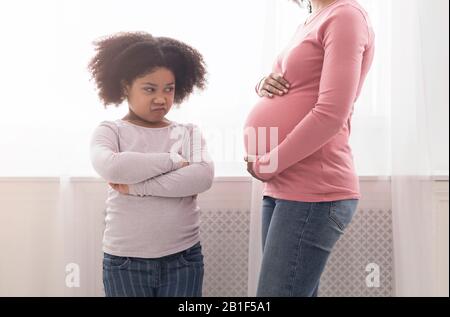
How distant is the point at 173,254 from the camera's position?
1.25m

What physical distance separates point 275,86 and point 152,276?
1.91ft

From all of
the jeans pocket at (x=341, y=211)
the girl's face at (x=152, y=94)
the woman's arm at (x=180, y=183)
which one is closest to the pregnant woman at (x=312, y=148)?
the jeans pocket at (x=341, y=211)

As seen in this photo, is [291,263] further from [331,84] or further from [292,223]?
[331,84]

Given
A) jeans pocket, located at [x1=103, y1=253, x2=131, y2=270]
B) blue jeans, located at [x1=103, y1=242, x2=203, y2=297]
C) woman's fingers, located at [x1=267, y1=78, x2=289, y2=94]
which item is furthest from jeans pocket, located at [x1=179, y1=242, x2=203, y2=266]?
woman's fingers, located at [x1=267, y1=78, x2=289, y2=94]

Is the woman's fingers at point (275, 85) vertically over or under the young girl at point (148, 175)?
over

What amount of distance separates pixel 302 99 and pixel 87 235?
89cm

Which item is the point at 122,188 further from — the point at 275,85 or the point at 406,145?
the point at 406,145

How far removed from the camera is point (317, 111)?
1.04 m

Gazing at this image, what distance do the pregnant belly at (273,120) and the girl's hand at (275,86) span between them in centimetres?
1

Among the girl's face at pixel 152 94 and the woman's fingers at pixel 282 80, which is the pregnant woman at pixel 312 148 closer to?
the woman's fingers at pixel 282 80

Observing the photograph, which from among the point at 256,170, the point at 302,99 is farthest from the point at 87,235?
the point at 302,99

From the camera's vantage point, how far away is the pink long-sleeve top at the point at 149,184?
3.98ft

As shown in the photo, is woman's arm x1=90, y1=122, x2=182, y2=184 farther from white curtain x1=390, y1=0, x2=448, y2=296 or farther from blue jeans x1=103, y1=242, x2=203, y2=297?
white curtain x1=390, y1=0, x2=448, y2=296

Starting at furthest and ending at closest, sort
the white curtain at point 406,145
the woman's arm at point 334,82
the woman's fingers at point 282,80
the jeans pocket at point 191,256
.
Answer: the white curtain at point 406,145, the jeans pocket at point 191,256, the woman's fingers at point 282,80, the woman's arm at point 334,82
